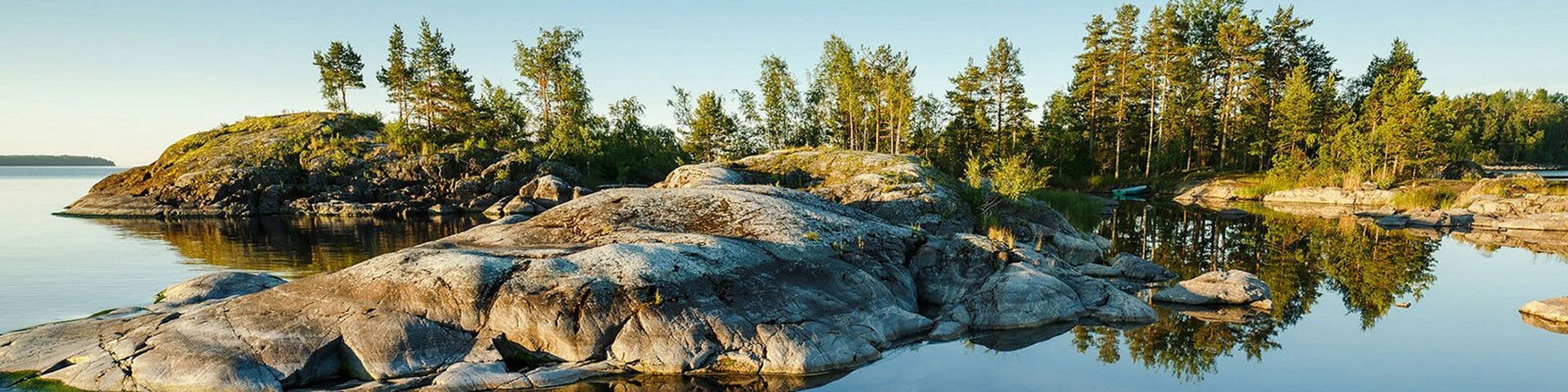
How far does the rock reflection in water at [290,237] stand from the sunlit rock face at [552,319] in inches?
375

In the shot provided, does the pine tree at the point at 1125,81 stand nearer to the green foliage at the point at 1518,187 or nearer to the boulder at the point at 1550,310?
the green foliage at the point at 1518,187

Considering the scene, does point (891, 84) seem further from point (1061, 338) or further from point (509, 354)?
point (509, 354)

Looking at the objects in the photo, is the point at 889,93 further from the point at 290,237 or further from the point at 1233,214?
the point at 290,237

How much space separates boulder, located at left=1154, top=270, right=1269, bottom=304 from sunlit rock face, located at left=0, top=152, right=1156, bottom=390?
2483 mm

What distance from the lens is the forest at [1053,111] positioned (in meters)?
70.4

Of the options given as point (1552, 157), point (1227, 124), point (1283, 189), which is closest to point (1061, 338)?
point (1283, 189)

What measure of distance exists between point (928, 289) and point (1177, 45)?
218 ft

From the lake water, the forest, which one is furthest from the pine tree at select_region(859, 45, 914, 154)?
the lake water

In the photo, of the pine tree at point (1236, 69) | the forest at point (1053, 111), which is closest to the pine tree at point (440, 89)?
the forest at point (1053, 111)

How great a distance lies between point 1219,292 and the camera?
20531mm

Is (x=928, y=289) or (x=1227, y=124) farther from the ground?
(x=1227, y=124)

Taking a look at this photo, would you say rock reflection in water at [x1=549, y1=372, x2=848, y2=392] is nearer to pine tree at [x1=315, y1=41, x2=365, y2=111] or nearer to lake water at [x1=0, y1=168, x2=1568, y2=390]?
lake water at [x1=0, y1=168, x2=1568, y2=390]

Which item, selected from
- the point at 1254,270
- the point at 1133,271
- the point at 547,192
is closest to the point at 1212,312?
the point at 1133,271

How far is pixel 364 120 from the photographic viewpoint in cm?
7419
